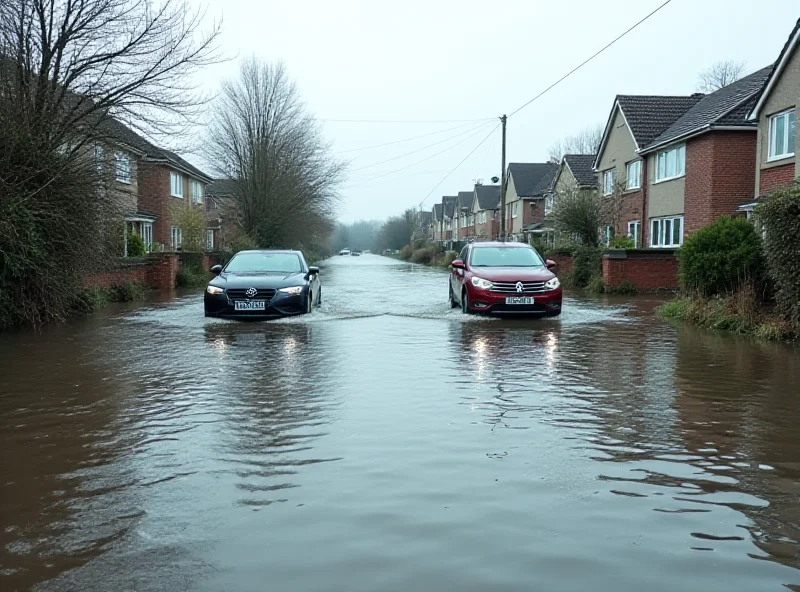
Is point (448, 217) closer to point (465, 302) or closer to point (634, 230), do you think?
point (634, 230)

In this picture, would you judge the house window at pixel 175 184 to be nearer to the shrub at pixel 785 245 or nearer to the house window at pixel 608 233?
the house window at pixel 608 233

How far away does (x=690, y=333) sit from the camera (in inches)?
532

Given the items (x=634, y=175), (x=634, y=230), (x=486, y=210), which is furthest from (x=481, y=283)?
(x=486, y=210)

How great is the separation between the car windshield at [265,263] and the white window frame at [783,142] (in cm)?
1365

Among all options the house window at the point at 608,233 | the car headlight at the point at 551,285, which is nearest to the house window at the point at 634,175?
the house window at the point at 608,233

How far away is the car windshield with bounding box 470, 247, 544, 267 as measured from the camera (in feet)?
55.1

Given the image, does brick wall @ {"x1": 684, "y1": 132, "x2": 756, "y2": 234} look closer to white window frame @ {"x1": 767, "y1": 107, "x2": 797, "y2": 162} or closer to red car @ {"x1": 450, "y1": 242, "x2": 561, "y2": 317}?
white window frame @ {"x1": 767, "y1": 107, "x2": 797, "y2": 162}

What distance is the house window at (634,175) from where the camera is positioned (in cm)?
3325

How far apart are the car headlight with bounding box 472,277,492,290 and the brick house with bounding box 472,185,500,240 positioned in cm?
5852

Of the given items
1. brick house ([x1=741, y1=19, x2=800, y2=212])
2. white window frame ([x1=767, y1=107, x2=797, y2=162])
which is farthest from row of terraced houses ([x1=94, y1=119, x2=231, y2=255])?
white window frame ([x1=767, y1=107, x2=797, y2=162])

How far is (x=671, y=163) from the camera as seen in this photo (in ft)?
98.7

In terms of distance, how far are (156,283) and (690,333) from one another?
62.1 ft

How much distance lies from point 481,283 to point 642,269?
10790 millimetres

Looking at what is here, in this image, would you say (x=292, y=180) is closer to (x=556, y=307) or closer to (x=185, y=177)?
(x=185, y=177)
